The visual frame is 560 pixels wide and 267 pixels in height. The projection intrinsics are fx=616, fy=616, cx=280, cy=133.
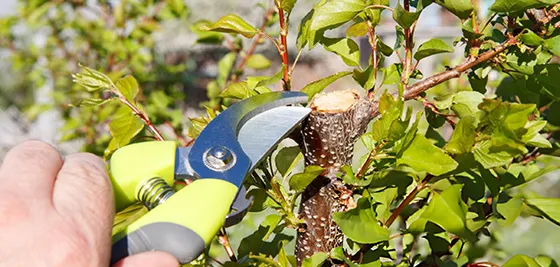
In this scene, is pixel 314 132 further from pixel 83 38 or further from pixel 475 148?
pixel 83 38

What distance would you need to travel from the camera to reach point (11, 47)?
3.21 m

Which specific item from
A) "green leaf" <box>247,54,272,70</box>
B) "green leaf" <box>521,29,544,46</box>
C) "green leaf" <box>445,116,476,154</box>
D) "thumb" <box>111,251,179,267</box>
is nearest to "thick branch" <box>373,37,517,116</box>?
"green leaf" <box>521,29,544,46</box>

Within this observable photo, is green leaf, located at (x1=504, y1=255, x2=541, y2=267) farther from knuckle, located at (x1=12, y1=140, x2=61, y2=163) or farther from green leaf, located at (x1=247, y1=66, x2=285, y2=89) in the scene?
knuckle, located at (x1=12, y1=140, x2=61, y2=163)

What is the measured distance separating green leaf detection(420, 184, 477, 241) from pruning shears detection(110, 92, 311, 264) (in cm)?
21

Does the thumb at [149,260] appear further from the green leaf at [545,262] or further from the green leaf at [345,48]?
the green leaf at [545,262]

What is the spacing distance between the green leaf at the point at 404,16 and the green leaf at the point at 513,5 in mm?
98

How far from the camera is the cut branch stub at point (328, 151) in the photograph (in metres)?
0.86

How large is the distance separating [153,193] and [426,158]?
33 cm

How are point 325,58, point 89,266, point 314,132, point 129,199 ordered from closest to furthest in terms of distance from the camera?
1. point 89,266
2. point 129,199
3. point 314,132
4. point 325,58

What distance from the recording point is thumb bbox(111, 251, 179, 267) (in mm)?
587

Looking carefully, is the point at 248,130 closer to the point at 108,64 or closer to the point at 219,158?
the point at 219,158

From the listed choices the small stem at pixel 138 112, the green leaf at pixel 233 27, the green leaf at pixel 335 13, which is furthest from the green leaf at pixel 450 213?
the small stem at pixel 138 112

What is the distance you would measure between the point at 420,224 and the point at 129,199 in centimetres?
38

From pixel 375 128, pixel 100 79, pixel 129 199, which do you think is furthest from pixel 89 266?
pixel 100 79
